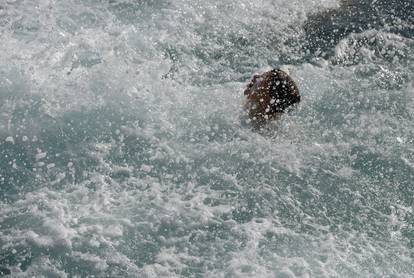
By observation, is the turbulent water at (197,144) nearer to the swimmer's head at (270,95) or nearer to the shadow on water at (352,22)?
the shadow on water at (352,22)

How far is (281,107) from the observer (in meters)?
5.49

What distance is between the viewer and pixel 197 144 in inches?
215

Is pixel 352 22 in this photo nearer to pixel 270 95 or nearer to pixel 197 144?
pixel 270 95

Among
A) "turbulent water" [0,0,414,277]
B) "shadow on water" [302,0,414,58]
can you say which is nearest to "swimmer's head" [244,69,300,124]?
"turbulent water" [0,0,414,277]

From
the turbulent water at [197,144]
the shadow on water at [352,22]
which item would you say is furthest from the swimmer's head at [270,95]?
the shadow on water at [352,22]

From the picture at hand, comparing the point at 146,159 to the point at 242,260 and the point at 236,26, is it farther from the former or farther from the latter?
the point at 236,26

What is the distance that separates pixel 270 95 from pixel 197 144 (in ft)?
2.76

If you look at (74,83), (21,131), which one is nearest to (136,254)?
(21,131)

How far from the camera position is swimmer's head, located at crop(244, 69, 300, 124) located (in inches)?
210

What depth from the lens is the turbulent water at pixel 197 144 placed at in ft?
14.7

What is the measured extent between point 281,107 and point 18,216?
2.60m

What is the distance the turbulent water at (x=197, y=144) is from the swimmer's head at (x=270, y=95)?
0.68 feet

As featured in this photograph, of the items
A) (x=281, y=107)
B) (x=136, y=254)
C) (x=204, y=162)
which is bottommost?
(x=136, y=254)

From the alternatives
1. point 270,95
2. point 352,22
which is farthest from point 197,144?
point 352,22
